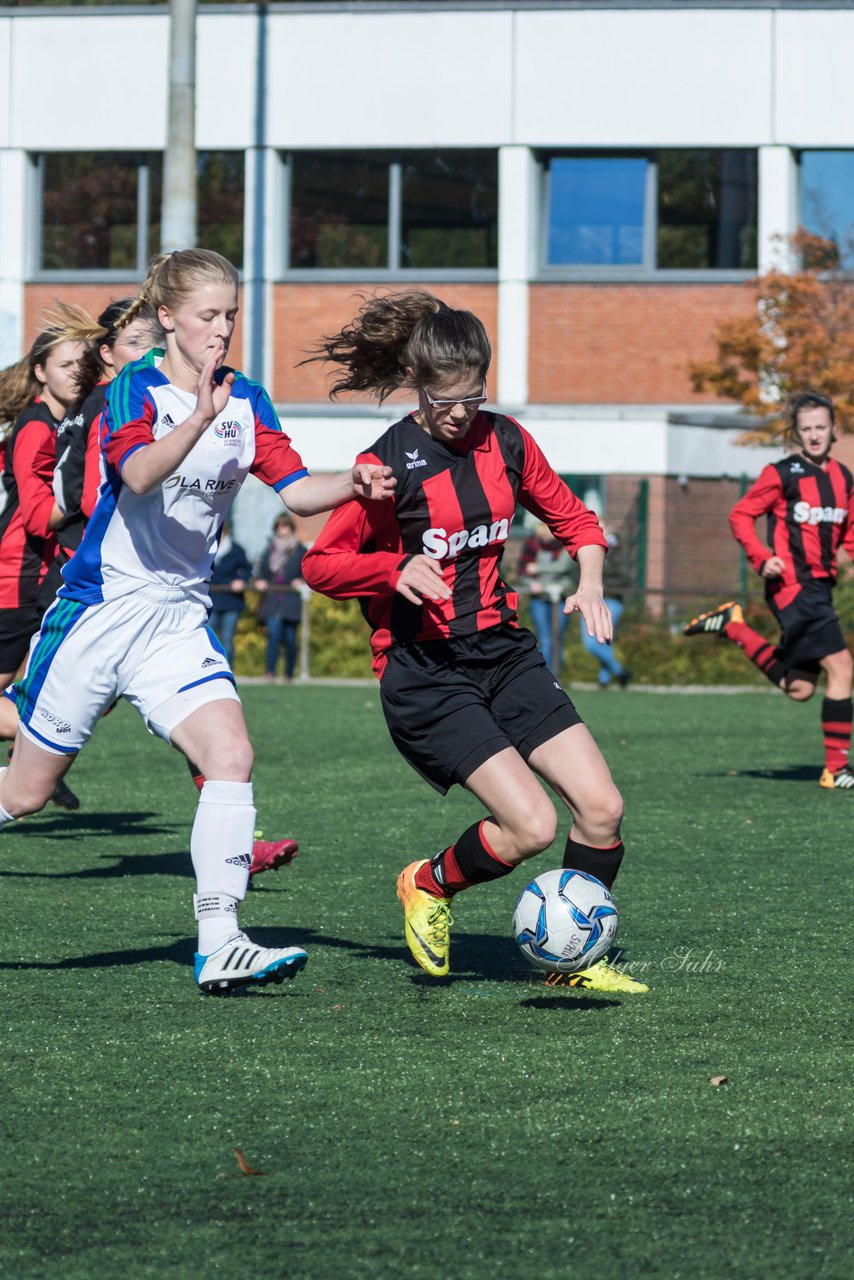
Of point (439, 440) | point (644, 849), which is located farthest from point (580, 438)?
point (439, 440)

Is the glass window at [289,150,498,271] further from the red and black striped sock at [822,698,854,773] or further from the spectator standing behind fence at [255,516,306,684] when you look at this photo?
the red and black striped sock at [822,698,854,773]

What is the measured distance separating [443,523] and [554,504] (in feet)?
1.37

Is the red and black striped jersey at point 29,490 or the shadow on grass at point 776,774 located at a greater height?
the red and black striped jersey at point 29,490

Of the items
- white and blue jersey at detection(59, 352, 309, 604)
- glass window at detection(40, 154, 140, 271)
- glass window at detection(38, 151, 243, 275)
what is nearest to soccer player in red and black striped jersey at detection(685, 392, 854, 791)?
white and blue jersey at detection(59, 352, 309, 604)

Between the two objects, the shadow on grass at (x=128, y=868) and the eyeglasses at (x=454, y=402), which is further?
the shadow on grass at (x=128, y=868)

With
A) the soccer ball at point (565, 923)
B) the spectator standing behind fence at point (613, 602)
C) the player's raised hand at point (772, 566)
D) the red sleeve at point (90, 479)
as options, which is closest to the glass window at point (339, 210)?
the spectator standing behind fence at point (613, 602)

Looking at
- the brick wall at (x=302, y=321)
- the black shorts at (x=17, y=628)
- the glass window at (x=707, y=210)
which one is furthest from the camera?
the brick wall at (x=302, y=321)

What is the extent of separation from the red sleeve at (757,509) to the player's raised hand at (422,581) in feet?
20.2

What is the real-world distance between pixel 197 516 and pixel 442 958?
1.48 metres

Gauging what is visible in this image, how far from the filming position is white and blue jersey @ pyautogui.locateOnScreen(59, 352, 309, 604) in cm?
503

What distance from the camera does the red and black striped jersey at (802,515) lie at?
10.8m

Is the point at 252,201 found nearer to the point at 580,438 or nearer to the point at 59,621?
the point at 580,438

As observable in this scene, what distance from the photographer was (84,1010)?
5051 millimetres

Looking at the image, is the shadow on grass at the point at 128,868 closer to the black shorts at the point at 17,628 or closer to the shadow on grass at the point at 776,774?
the black shorts at the point at 17,628
